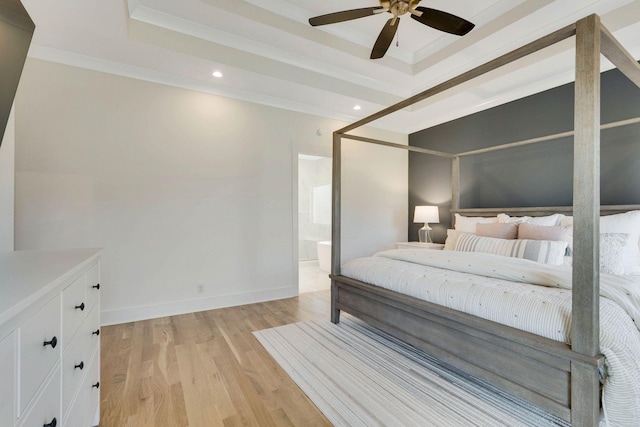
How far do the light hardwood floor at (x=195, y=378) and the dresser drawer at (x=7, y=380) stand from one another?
1205 mm

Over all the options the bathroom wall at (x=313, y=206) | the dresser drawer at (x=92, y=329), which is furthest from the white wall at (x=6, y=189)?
the bathroom wall at (x=313, y=206)

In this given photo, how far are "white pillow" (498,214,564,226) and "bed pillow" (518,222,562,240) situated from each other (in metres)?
0.23

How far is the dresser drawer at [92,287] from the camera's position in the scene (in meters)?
1.32

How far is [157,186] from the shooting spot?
125 inches

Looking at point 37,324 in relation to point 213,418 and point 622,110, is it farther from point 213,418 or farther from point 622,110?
point 622,110

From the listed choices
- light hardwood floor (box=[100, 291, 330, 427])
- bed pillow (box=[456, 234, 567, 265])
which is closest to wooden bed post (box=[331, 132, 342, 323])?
light hardwood floor (box=[100, 291, 330, 427])

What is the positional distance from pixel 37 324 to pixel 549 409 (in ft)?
7.00

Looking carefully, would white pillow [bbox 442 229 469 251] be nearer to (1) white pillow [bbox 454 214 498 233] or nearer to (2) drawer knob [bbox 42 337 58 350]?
(1) white pillow [bbox 454 214 498 233]

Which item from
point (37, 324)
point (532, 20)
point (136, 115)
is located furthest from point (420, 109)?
point (37, 324)

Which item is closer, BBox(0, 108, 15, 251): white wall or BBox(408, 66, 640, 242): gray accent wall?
BBox(0, 108, 15, 251): white wall

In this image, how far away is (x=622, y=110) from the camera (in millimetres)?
2900

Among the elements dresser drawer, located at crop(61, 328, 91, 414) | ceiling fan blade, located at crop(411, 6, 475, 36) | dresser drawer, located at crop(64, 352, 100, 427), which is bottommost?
dresser drawer, located at crop(64, 352, 100, 427)

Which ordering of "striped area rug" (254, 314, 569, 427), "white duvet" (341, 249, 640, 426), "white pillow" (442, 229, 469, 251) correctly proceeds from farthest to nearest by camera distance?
1. "white pillow" (442, 229, 469, 251)
2. "striped area rug" (254, 314, 569, 427)
3. "white duvet" (341, 249, 640, 426)

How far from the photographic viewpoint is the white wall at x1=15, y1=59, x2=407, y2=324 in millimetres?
2688
